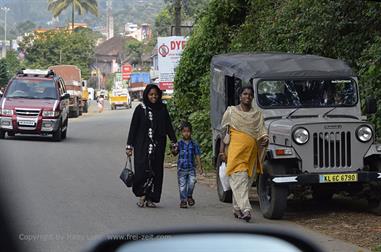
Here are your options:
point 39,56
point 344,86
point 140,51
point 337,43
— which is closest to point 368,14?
point 337,43

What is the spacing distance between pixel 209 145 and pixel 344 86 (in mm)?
6310

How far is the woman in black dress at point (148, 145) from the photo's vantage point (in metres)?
11.5

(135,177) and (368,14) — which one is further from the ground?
(368,14)

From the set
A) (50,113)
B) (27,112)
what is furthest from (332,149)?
(27,112)

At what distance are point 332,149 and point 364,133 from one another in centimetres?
49

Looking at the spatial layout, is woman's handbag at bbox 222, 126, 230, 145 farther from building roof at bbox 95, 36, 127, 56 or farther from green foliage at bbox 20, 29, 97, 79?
building roof at bbox 95, 36, 127, 56

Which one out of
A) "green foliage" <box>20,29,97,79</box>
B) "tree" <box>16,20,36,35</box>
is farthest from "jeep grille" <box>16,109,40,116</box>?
"tree" <box>16,20,36,35</box>

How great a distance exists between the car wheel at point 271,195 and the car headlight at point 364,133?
1125mm

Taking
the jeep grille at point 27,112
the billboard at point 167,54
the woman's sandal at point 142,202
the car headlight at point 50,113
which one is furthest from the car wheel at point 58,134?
the woman's sandal at point 142,202

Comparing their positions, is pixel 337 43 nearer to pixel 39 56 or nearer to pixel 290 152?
pixel 290 152

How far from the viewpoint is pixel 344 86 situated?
1170 cm

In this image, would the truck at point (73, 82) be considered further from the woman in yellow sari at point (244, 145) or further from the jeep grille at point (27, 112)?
the woman in yellow sari at point (244, 145)

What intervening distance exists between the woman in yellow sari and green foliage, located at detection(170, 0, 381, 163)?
110 inches

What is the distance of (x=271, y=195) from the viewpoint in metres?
10.5
